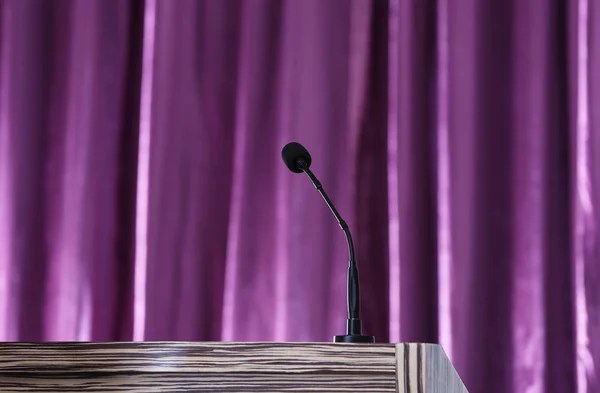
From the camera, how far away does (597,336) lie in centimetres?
159

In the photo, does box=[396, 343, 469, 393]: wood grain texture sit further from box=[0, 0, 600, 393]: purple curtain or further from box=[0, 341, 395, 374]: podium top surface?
box=[0, 0, 600, 393]: purple curtain

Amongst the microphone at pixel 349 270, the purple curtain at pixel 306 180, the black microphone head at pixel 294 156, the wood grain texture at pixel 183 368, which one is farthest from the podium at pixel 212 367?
the purple curtain at pixel 306 180

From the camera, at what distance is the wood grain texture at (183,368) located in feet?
2.81

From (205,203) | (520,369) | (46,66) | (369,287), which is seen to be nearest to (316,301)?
(369,287)

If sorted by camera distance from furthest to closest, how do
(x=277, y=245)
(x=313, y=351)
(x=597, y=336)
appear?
(x=277, y=245) < (x=597, y=336) < (x=313, y=351)

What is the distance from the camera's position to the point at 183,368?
86cm

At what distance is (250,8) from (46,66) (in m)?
0.50

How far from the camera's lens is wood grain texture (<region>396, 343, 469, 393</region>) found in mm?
859

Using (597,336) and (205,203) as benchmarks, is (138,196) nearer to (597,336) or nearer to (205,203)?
(205,203)

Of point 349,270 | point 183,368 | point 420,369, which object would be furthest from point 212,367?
point 349,270

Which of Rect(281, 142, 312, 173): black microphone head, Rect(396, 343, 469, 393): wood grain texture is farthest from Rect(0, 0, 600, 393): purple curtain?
Rect(396, 343, 469, 393): wood grain texture

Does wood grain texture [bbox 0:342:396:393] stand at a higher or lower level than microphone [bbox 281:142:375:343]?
lower

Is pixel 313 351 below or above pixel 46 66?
below

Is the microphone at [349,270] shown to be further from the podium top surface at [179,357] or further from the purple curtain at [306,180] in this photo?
the purple curtain at [306,180]
